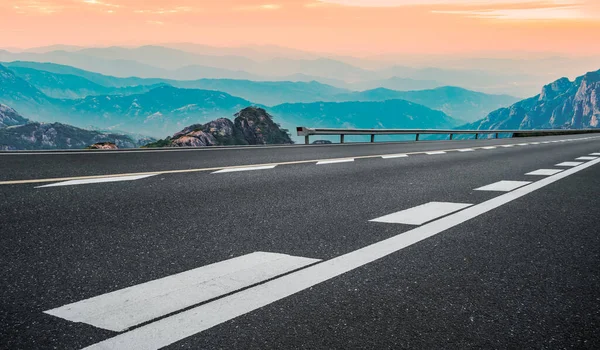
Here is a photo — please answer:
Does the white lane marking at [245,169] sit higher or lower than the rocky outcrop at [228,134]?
higher

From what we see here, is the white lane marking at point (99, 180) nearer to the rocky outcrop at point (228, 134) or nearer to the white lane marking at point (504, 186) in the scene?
the white lane marking at point (504, 186)

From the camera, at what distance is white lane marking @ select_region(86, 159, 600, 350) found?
2.23 meters

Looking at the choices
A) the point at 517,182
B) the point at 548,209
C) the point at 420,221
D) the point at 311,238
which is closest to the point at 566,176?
the point at 517,182

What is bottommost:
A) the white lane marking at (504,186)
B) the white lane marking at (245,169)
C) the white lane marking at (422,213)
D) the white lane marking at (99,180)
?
the white lane marking at (504,186)

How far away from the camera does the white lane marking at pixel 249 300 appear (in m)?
2.23

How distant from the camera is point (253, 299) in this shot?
2.79 m

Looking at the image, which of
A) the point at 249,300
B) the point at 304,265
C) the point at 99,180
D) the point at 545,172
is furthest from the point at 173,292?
the point at 545,172

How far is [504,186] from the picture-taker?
8.04 metres

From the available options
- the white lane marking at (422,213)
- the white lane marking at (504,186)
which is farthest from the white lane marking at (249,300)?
the white lane marking at (504,186)

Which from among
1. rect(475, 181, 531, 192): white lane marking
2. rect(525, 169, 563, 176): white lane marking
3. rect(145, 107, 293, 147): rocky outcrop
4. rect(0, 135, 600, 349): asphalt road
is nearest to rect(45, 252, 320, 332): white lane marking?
rect(0, 135, 600, 349): asphalt road

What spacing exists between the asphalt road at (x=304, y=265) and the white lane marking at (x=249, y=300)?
0.04 feet

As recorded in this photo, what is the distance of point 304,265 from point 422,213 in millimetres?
2440

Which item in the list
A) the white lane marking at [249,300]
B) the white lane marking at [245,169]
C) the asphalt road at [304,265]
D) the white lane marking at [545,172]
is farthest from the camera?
the white lane marking at [545,172]

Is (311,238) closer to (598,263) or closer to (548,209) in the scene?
(598,263)
